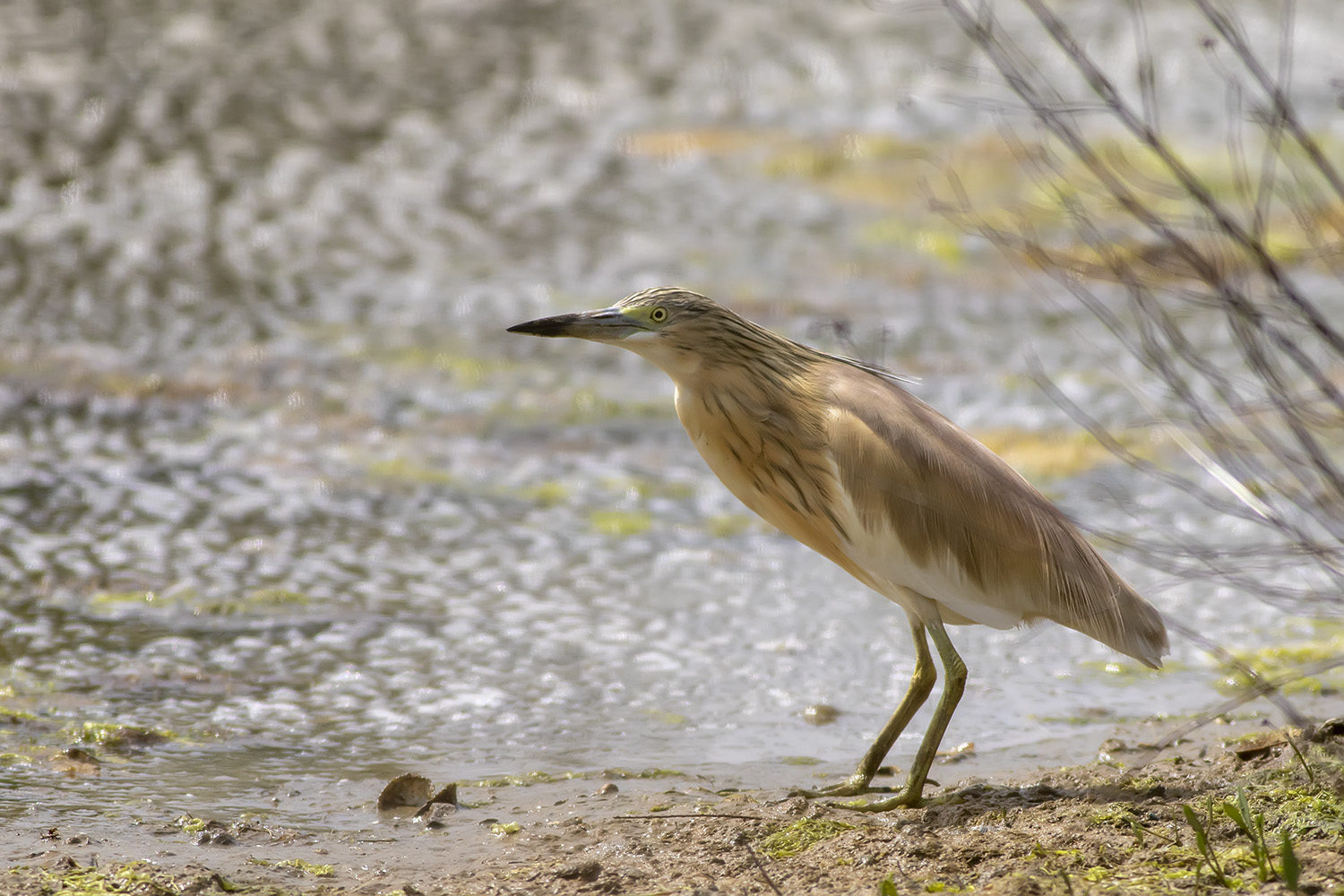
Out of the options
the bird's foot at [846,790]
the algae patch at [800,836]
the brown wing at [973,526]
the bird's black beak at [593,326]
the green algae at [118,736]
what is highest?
the bird's black beak at [593,326]

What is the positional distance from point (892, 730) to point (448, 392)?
13.8 feet

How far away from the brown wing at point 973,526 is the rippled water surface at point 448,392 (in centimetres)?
29

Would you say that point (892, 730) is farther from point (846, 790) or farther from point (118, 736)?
point (118, 736)

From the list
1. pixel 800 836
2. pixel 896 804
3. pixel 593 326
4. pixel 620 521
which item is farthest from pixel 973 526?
pixel 620 521

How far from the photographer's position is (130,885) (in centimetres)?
315

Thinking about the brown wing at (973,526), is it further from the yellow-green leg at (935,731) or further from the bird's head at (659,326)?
the bird's head at (659,326)

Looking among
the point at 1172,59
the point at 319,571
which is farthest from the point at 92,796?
the point at 1172,59

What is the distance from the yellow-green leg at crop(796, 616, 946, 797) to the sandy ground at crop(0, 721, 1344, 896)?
118 millimetres

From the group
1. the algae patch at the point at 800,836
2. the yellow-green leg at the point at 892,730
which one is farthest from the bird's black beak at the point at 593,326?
the algae patch at the point at 800,836

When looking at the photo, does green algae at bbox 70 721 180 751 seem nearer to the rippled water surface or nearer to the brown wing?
the rippled water surface

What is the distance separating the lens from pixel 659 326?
3.89 meters

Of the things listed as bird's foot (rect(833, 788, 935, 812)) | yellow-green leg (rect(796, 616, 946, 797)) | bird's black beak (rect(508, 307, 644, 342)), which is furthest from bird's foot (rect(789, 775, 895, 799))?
bird's black beak (rect(508, 307, 644, 342))

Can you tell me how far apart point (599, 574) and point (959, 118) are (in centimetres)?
690

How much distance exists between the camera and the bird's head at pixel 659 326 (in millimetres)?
3877
